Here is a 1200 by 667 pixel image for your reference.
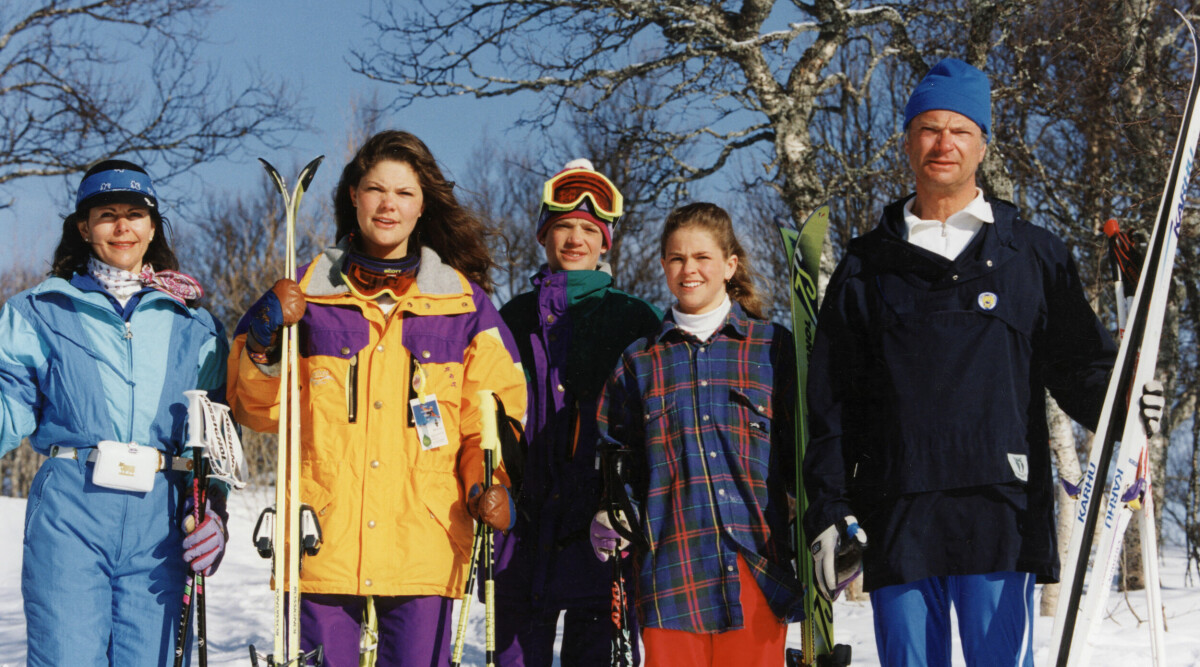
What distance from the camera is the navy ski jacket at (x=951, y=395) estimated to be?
232 centimetres

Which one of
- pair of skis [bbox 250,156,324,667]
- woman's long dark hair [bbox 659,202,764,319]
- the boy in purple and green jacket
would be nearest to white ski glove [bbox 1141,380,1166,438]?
woman's long dark hair [bbox 659,202,764,319]

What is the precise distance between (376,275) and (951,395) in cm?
172

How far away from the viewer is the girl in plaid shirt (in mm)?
2742

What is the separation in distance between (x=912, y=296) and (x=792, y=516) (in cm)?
85

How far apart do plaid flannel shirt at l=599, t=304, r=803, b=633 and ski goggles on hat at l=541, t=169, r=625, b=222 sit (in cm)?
76

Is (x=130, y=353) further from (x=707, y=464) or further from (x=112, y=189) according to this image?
(x=707, y=464)

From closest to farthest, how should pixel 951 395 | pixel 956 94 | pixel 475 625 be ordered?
pixel 951 395, pixel 956 94, pixel 475 625

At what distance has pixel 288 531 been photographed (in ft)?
8.83

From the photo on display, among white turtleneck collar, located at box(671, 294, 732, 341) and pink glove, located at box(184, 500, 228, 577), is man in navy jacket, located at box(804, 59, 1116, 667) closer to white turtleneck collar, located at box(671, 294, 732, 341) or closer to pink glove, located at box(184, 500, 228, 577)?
white turtleneck collar, located at box(671, 294, 732, 341)

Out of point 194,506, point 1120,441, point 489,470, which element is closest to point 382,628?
point 489,470

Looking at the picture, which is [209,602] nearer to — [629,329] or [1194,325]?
[629,329]

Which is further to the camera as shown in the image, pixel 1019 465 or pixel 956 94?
pixel 956 94

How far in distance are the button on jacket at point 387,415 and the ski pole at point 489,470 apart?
2.1 inches

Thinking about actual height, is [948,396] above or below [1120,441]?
above
